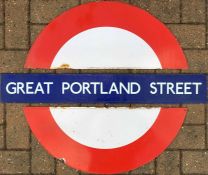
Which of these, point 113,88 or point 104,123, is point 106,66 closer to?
point 113,88

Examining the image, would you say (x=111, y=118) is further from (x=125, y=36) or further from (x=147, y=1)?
(x=147, y=1)

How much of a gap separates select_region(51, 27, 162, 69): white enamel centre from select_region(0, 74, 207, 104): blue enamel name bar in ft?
0.17

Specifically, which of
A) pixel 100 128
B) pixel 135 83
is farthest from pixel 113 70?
pixel 100 128

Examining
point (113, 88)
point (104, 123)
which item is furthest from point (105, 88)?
point (104, 123)

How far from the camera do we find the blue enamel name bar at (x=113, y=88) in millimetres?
2248

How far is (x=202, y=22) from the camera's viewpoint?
7.46 ft

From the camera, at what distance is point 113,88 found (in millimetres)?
2246

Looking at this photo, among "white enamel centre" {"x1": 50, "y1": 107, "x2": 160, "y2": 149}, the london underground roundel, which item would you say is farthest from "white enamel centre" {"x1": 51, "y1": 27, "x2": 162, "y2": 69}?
"white enamel centre" {"x1": 50, "y1": 107, "x2": 160, "y2": 149}

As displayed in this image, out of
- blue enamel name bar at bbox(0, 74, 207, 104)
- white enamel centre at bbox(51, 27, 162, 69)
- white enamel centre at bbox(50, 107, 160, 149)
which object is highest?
white enamel centre at bbox(51, 27, 162, 69)

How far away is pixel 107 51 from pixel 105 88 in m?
0.17

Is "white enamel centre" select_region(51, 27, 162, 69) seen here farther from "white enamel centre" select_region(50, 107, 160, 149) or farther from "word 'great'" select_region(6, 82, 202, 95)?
"white enamel centre" select_region(50, 107, 160, 149)

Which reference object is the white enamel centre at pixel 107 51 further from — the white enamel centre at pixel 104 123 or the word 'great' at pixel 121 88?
the white enamel centre at pixel 104 123

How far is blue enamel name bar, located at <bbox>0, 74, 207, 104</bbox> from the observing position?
88.5 inches

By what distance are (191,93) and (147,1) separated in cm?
46
